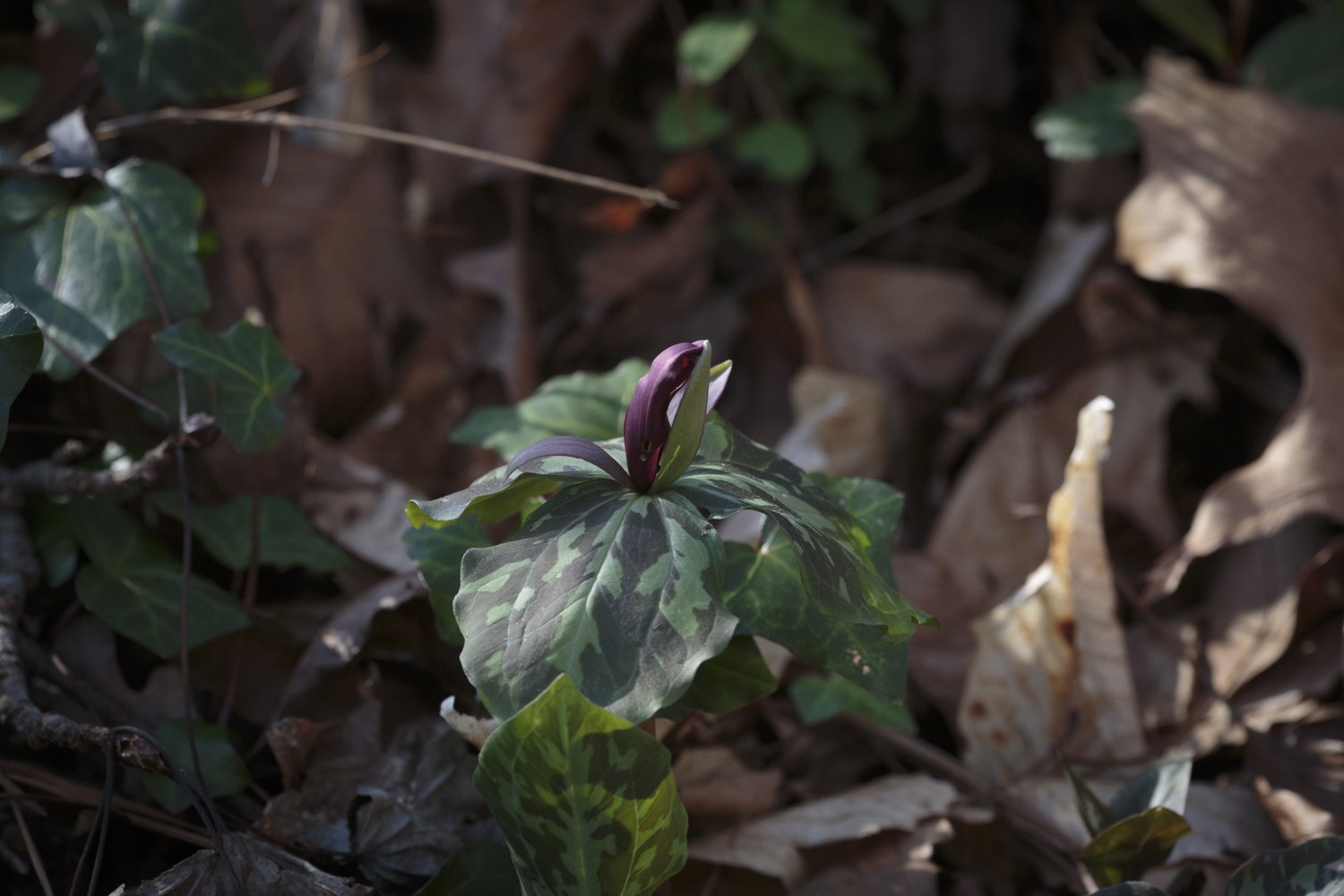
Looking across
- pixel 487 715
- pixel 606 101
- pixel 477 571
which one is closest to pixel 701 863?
pixel 487 715

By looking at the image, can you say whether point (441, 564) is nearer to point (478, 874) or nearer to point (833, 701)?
point (478, 874)

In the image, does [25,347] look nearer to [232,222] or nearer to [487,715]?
[487,715]

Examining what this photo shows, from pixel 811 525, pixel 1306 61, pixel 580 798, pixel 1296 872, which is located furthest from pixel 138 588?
pixel 1306 61

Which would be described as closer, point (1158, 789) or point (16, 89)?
point (1158, 789)

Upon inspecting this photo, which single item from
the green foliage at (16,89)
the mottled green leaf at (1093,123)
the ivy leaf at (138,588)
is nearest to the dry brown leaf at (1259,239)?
the mottled green leaf at (1093,123)

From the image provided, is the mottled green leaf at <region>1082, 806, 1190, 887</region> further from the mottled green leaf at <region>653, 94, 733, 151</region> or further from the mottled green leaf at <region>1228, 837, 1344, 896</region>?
the mottled green leaf at <region>653, 94, 733, 151</region>

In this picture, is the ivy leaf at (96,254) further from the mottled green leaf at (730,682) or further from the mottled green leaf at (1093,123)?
the mottled green leaf at (1093,123)

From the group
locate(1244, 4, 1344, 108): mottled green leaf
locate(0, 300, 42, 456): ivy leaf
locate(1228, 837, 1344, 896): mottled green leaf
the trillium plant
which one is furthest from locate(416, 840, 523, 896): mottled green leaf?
locate(1244, 4, 1344, 108): mottled green leaf
